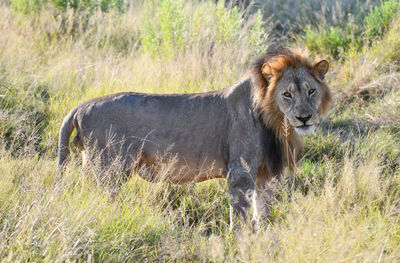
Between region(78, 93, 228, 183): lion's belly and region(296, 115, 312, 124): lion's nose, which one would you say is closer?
region(296, 115, 312, 124): lion's nose

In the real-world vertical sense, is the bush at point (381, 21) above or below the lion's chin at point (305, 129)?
above

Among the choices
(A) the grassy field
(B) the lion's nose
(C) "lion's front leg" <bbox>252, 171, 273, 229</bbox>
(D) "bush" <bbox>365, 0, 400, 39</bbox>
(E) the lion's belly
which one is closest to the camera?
(A) the grassy field

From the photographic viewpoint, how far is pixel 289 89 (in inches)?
157

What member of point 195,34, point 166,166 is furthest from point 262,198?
point 195,34

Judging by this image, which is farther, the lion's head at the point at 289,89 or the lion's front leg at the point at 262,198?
the lion's front leg at the point at 262,198

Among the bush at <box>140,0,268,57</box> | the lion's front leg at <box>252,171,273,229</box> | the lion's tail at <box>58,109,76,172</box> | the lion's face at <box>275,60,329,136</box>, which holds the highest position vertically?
the lion's face at <box>275,60,329,136</box>

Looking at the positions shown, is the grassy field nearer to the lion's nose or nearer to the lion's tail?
the lion's tail

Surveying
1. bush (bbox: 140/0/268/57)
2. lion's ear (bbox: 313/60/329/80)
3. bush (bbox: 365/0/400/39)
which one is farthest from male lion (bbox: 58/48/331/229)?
bush (bbox: 365/0/400/39)

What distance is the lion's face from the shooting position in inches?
151

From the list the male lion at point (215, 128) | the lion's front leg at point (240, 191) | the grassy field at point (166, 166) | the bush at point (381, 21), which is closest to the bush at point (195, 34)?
the grassy field at point (166, 166)

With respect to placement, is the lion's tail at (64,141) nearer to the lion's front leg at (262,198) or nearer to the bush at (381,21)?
the lion's front leg at (262,198)

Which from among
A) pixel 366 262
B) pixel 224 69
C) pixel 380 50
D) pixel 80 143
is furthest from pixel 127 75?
pixel 366 262

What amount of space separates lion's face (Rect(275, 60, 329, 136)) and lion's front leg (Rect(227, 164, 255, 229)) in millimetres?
600

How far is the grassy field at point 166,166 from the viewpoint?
3.26m
